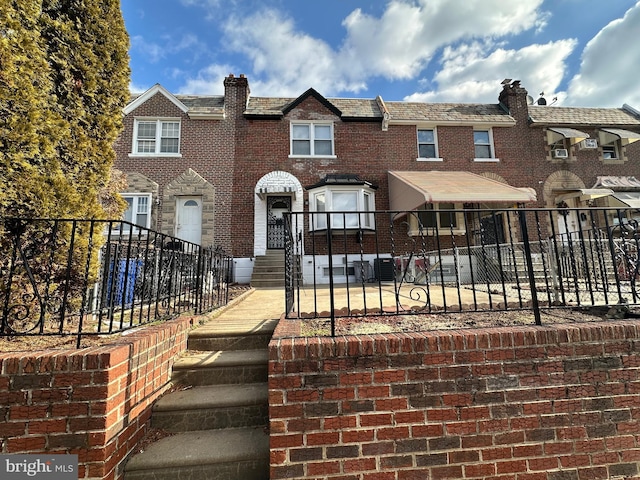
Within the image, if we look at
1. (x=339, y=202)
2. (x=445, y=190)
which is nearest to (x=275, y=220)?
(x=339, y=202)

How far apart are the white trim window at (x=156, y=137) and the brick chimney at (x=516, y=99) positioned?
14659 millimetres

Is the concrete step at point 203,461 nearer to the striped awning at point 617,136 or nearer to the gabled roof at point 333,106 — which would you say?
the gabled roof at point 333,106

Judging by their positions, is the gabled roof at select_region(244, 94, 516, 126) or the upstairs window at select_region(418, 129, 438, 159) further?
the upstairs window at select_region(418, 129, 438, 159)

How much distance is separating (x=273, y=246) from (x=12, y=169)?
30.9 ft

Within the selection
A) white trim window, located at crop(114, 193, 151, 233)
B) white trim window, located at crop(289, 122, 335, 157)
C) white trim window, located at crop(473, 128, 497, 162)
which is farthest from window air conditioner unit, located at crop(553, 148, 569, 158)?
white trim window, located at crop(114, 193, 151, 233)

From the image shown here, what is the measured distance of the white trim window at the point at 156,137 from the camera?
11836 mm

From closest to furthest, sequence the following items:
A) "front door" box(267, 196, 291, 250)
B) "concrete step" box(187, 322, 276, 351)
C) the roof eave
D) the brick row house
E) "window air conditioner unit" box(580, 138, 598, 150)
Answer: "concrete step" box(187, 322, 276, 351), the brick row house, "front door" box(267, 196, 291, 250), the roof eave, "window air conditioner unit" box(580, 138, 598, 150)

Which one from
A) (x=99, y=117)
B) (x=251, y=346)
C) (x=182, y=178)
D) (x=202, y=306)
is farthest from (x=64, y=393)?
(x=182, y=178)

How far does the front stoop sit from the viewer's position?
221cm

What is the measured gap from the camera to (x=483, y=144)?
13352 mm

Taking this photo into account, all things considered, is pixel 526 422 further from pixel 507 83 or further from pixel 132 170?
pixel 507 83

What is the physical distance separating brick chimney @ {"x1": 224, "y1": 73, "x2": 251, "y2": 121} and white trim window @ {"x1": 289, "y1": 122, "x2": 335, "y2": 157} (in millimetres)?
2237

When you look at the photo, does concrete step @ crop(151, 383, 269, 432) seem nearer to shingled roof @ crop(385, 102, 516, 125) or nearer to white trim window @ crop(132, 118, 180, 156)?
white trim window @ crop(132, 118, 180, 156)

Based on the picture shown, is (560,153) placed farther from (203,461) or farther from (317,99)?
(203,461)
